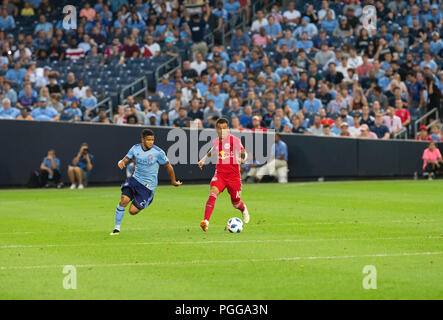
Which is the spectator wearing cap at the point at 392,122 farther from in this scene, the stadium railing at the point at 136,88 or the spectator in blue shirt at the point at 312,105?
the stadium railing at the point at 136,88

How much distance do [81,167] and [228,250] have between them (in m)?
15.4

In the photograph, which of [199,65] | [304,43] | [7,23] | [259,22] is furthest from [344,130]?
[7,23]

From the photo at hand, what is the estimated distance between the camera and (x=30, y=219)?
1588cm

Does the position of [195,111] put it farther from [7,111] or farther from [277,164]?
[7,111]

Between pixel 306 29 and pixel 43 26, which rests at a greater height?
pixel 43 26

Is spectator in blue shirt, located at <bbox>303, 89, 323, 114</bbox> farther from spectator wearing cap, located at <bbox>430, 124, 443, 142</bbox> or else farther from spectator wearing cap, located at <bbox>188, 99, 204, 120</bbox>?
spectator wearing cap, located at <bbox>430, 124, 443, 142</bbox>

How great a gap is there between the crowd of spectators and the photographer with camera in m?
1.62

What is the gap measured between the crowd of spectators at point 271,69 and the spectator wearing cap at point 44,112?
33 mm

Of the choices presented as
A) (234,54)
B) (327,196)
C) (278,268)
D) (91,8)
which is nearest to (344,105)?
(234,54)

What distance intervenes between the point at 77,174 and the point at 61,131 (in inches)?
62.4

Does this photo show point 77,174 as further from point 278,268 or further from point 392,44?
point 278,268

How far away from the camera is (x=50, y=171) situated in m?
A: 25.6

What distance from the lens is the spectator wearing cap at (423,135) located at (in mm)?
26786
